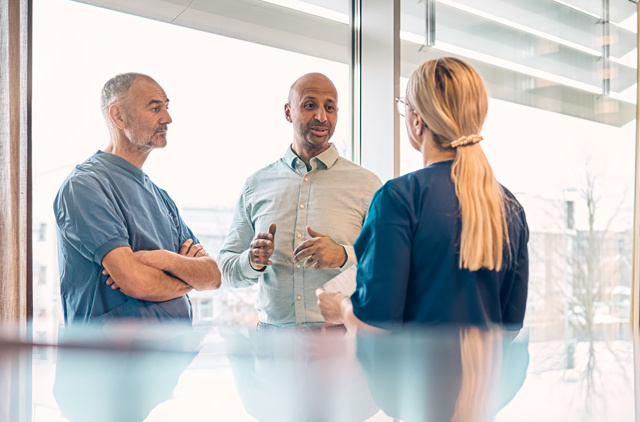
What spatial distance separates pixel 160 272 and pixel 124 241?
0.07 meters

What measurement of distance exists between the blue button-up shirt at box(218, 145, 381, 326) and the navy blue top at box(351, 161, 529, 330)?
18.8 inches

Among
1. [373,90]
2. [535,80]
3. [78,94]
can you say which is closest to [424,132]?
[78,94]

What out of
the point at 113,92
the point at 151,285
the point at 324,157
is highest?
Answer: the point at 113,92

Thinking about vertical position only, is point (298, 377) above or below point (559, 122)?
below

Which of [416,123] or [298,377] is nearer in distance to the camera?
[298,377]

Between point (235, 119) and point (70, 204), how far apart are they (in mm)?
800

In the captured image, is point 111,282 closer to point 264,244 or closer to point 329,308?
point 264,244

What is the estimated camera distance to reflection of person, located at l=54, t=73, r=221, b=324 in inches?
34.1

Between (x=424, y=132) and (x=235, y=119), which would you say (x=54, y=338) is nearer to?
(x=424, y=132)

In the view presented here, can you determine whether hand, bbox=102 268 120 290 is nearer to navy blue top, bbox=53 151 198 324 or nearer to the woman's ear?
navy blue top, bbox=53 151 198 324

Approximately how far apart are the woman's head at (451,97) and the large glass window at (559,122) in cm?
136

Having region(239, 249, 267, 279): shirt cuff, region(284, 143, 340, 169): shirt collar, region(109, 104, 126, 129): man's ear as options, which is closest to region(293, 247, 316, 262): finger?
region(239, 249, 267, 279): shirt cuff

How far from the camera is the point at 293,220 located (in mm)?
1169

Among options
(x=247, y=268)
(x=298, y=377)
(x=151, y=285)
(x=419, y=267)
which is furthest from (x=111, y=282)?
(x=298, y=377)
